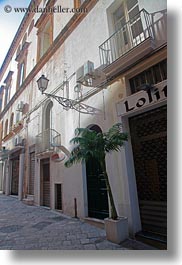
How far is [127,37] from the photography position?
151 inches

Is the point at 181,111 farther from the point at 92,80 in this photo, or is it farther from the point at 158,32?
the point at 92,80

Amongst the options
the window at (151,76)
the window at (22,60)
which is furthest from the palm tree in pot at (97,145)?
the window at (22,60)

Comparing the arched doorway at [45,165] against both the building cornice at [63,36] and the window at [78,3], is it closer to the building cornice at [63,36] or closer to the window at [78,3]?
the building cornice at [63,36]

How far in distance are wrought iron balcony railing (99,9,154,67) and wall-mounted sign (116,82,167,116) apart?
1024mm

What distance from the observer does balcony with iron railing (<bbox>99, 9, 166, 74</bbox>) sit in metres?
3.12

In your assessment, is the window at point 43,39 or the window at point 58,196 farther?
→ the window at point 43,39

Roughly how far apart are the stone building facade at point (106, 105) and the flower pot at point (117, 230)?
0.22 m

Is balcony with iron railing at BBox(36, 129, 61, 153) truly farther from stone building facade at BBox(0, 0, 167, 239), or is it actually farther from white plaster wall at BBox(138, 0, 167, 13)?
white plaster wall at BBox(138, 0, 167, 13)

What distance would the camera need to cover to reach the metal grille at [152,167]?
295 cm

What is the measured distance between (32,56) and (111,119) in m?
7.39

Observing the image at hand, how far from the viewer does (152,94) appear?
3.00 metres

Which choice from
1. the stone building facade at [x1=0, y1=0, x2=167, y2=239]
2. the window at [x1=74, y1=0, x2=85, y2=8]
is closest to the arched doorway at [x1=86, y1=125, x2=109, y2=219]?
the stone building facade at [x1=0, y1=0, x2=167, y2=239]

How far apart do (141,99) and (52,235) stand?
2976 mm

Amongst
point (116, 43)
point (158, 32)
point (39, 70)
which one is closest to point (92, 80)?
point (116, 43)
